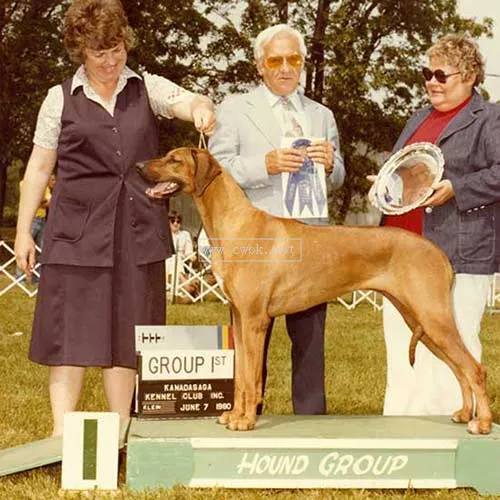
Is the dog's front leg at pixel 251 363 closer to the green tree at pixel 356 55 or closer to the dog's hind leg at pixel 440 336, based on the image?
the dog's hind leg at pixel 440 336

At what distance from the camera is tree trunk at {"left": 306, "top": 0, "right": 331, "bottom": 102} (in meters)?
22.5

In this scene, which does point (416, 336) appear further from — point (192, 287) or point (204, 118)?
point (192, 287)

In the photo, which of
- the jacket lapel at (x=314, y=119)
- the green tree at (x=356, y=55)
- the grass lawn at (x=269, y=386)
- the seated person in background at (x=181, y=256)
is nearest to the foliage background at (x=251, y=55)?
the green tree at (x=356, y=55)

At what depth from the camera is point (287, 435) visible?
12.4 feet

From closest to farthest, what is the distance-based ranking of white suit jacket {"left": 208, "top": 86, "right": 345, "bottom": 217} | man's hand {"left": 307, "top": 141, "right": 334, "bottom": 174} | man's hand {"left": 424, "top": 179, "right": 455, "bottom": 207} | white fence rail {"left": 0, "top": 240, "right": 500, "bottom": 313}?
man's hand {"left": 307, "top": 141, "right": 334, "bottom": 174}
man's hand {"left": 424, "top": 179, "right": 455, "bottom": 207}
white suit jacket {"left": 208, "top": 86, "right": 345, "bottom": 217}
white fence rail {"left": 0, "top": 240, "right": 500, "bottom": 313}

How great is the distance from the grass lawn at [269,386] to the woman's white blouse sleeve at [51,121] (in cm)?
166

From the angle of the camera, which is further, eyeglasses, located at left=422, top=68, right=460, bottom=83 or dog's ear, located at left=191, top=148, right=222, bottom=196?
eyeglasses, located at left=422, top=68, right=460, bottom=83

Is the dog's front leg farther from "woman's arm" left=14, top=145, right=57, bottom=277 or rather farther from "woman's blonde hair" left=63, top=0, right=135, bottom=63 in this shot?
"woman's blonde hair" left=63, top=0, right=135, bottom=63

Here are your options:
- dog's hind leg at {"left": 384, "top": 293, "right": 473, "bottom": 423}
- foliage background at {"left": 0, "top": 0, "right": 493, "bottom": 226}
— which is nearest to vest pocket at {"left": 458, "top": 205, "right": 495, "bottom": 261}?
dog's hind leg at {"left": 384, "top": 293, "right": 473, "bottom": 423}

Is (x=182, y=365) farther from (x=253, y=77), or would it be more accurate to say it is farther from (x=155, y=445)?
(x=253, y=77)

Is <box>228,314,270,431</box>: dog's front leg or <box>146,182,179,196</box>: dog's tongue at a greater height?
<box>146,182,179,196</box>: dog's tongue

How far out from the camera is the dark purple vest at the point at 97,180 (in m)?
4.03

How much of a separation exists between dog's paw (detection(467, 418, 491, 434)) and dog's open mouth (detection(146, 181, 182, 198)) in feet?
5.93

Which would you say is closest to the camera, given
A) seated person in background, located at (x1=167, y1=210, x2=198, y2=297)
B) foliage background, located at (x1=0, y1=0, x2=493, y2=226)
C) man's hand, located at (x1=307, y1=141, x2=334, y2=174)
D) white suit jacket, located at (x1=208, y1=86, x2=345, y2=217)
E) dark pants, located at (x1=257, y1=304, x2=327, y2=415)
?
man's hand, located at (x1=307, y1=141, x2=334, y2=174)
